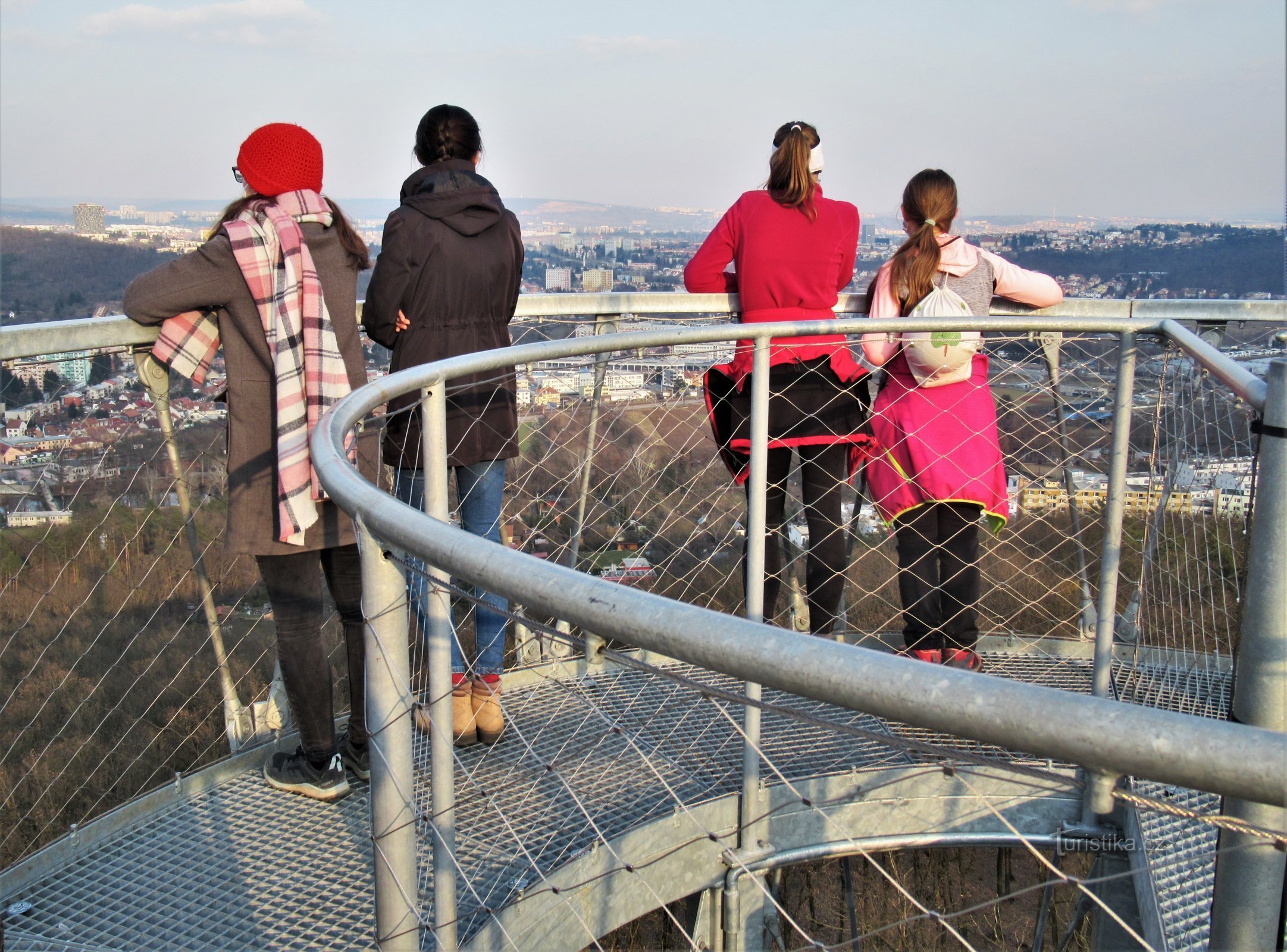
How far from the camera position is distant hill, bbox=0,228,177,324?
539 centimetres

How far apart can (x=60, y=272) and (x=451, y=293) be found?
17.6 feet

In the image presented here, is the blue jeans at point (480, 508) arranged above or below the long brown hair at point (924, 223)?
below

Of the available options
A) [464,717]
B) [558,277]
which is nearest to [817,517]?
[464,717]

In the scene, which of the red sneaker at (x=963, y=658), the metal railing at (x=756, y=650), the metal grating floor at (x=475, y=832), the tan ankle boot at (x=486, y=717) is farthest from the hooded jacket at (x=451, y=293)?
the red sneaker at (x=963, y=658)

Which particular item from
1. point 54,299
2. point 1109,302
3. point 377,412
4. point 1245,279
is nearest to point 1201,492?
point 1109,302

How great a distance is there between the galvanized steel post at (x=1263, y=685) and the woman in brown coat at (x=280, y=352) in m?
1.92

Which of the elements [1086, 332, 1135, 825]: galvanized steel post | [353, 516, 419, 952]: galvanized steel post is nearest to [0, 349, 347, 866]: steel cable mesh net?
[353, 516, 419, 952]: galvanized steel post

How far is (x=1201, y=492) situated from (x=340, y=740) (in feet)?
8.81

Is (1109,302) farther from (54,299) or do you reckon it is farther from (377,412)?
(54,299)

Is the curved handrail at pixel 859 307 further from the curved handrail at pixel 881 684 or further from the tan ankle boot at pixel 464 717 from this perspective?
the curved handrail at pixel 881 684

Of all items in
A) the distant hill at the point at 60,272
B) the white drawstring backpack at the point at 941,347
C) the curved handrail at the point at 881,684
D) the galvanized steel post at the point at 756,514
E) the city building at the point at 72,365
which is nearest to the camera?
the curved handrail at the point at 881,684

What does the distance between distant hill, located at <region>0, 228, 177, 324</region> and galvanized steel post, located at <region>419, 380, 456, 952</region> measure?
2.02 meters

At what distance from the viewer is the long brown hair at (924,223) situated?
3.65m

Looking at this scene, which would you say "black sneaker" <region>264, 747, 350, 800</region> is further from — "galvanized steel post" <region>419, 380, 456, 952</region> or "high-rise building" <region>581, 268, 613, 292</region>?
"high-rise building" <region>581, 268, 613, 292</region>
